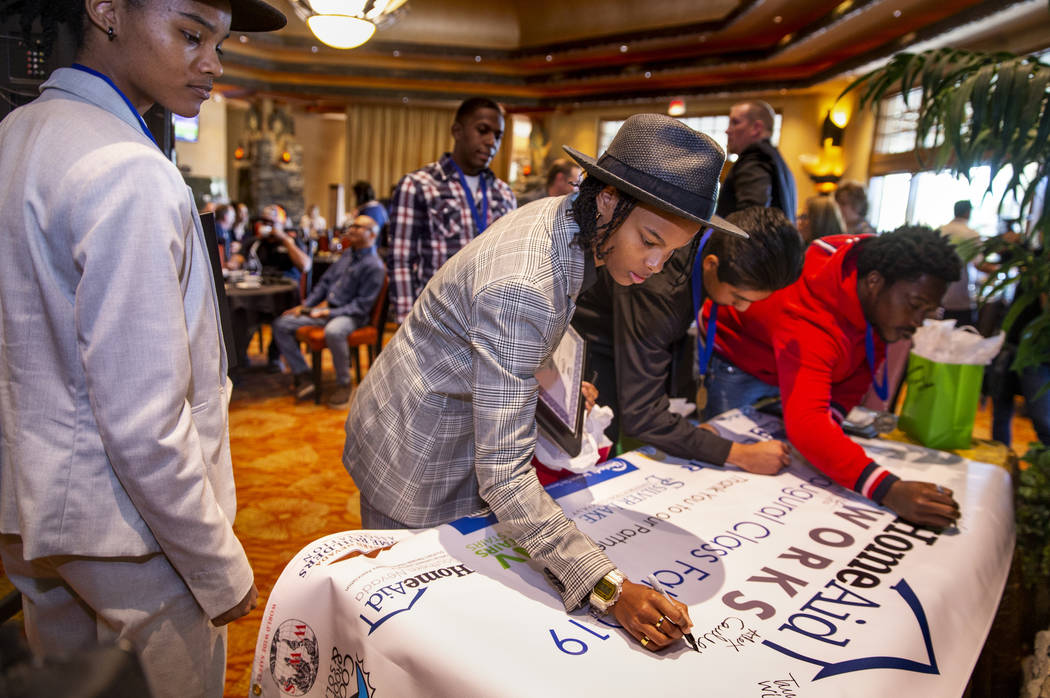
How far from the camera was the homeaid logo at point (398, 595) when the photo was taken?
0.94 metres

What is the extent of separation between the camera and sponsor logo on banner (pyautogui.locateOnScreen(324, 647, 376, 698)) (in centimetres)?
93

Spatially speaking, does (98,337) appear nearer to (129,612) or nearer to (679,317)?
(129,612)

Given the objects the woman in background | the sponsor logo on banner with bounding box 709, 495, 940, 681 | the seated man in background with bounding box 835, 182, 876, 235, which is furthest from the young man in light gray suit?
the seated man in background with bounding box 835, 182, 876, 235

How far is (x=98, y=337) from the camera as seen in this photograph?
0.76 metres

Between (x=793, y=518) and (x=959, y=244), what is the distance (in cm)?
133

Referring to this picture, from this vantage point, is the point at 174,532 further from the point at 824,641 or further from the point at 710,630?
the point at 824,641

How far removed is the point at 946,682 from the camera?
3.35 feet

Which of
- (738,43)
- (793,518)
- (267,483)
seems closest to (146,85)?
(793,518)

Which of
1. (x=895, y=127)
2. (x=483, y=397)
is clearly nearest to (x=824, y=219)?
(x=483, y=397)

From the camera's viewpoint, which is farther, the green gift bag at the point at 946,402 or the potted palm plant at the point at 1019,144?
the green gift bag at the point at 946,402

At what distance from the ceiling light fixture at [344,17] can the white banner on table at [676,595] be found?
101 inches

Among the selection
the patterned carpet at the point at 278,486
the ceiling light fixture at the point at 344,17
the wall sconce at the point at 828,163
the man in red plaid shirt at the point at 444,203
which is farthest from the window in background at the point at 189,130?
the man in red plaid shirt at the point at 444,203

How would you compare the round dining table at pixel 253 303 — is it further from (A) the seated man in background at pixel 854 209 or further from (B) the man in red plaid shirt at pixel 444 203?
(A) the seated man in background at pixel 854 209

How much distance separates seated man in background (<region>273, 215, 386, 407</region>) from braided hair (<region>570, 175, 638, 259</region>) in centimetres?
391
